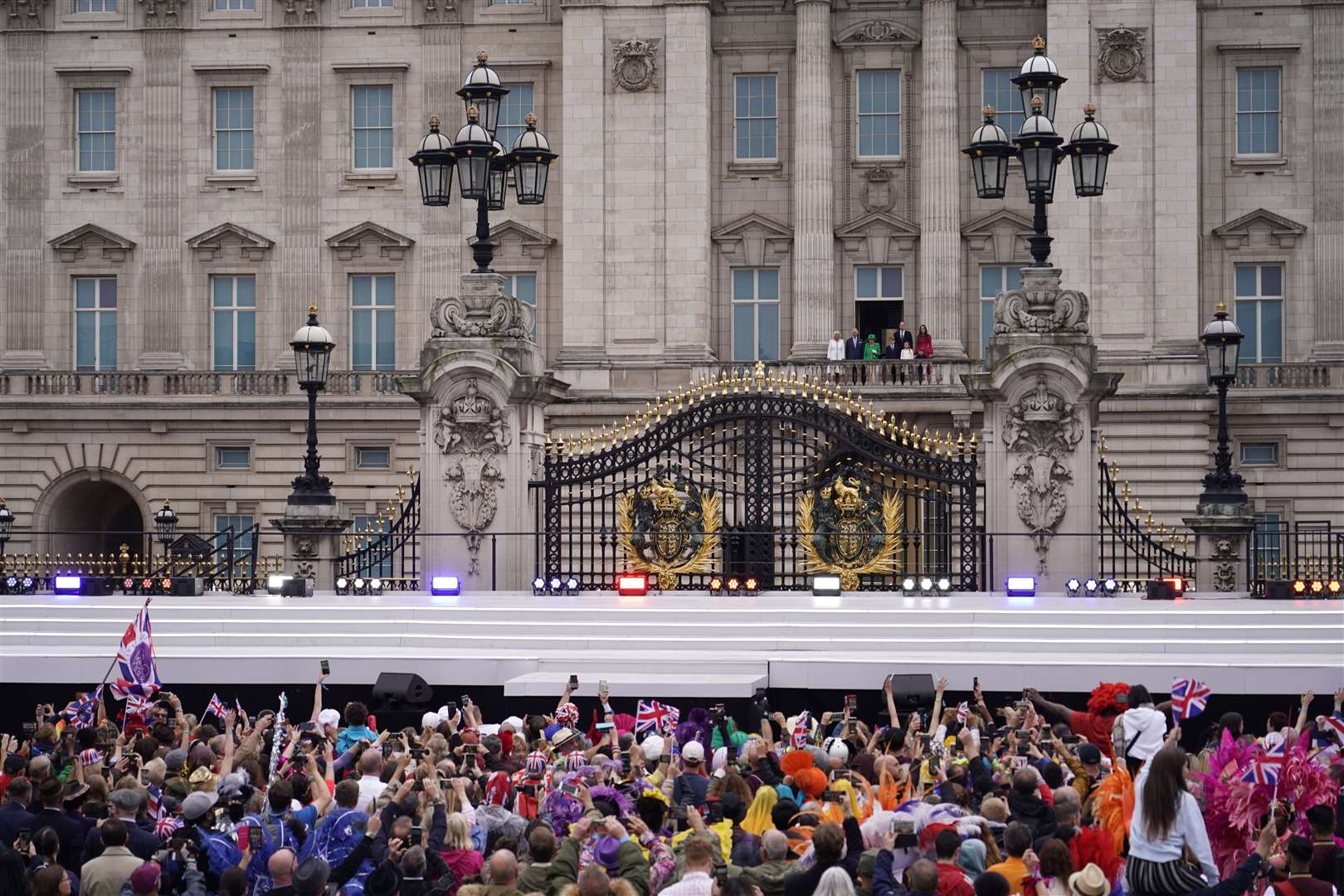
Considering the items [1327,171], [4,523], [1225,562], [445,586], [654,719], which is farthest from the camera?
[1327,171]

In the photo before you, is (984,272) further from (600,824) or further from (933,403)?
(600,824)

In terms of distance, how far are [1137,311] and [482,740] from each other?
116 feet

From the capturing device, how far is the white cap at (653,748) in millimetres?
16703

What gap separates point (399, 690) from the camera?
23.0m

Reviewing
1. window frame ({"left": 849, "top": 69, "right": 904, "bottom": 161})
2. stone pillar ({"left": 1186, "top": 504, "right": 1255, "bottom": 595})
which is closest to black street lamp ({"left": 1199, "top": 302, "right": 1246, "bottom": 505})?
stone pillar ({"left": 1186, "top": 504, "right": 1255, "bottom": 595})

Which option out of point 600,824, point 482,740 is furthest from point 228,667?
point 600,824

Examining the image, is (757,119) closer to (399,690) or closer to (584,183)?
(584,183)

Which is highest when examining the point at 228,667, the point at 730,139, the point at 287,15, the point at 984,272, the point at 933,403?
the point at 287,15

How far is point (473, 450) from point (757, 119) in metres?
24.7

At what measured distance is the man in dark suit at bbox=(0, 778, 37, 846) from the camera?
1390 cm

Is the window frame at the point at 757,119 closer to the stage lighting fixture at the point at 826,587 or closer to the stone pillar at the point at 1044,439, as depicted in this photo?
the stone pillar at the point at 1044,439

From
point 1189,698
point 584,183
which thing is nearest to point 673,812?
point 1189,698

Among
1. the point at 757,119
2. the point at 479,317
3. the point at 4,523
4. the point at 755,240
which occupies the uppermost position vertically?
the point at 757,119

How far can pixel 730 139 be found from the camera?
52812 mm
